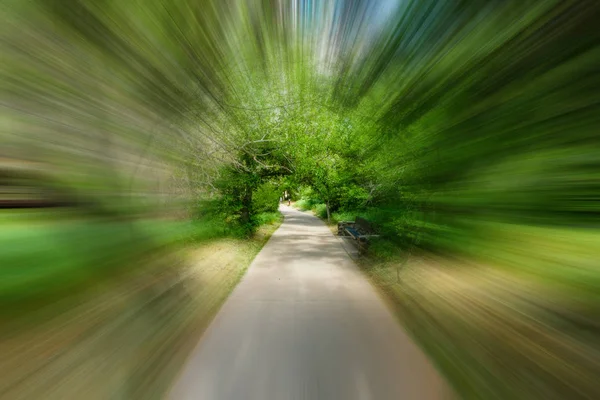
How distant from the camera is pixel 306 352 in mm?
2652

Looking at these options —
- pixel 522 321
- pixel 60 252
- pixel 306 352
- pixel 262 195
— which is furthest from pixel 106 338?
pixel 262 195

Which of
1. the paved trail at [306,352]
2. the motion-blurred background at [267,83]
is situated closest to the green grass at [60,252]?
the motion-blurred background at [267,83]

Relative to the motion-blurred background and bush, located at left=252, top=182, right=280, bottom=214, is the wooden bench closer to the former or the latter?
the motion-blurred background

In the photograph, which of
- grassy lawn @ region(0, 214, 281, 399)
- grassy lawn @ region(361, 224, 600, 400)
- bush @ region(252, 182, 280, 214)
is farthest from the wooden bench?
bush @ region(252, 182, 280, 214)

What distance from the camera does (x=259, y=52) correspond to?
2555mm

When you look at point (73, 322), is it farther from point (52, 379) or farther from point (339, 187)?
point (339, 187)

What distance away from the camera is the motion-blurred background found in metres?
1.01

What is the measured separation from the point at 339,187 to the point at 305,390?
939 cm

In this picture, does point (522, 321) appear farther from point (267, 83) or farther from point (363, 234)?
point (363, 234)

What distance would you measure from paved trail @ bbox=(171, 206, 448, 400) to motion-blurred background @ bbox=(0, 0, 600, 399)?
245 mm

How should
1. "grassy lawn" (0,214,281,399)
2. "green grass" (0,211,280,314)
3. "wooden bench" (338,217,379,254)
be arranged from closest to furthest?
1. "green grass" (0,211,280,314)
2. "grassy lawn" (0,214,281,399)
3. "wooden bench" (338,217,379,254)

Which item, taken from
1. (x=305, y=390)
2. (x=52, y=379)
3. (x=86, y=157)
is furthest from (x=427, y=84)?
(x=52, y=379)

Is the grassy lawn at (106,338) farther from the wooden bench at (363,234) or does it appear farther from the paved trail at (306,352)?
the wooden bench at (363,234)

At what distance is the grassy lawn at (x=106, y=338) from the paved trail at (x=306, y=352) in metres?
0.27
